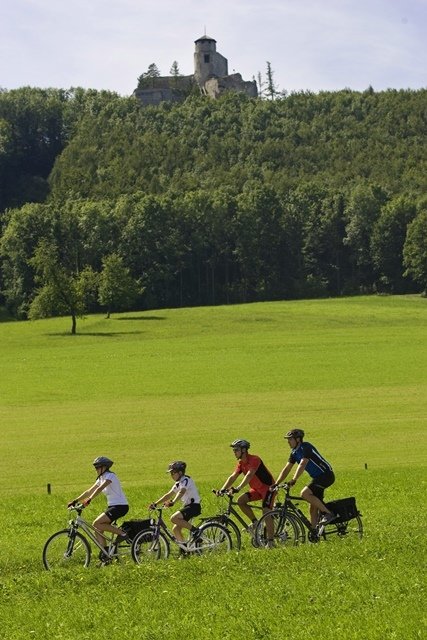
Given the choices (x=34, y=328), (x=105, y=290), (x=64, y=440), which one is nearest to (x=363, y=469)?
(x=64, y=440)

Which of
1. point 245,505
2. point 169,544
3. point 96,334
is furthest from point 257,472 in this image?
point 96,334

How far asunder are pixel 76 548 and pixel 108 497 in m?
1.13

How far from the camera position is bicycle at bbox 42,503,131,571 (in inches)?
770

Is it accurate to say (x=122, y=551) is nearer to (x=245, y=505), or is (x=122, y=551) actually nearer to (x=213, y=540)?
(x=213, y=540)

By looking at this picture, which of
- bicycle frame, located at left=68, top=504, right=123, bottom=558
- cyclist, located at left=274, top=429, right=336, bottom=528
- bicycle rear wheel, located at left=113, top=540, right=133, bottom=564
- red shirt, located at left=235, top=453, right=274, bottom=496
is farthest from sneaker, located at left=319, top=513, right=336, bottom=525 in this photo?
bicycle frame, located at left=68, top=504, right=123, bottom=558

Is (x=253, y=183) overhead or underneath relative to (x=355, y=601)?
overhead

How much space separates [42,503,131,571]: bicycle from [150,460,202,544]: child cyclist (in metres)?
1.03

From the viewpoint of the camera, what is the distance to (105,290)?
→ 125 meters

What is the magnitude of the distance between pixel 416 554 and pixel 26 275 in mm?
134428

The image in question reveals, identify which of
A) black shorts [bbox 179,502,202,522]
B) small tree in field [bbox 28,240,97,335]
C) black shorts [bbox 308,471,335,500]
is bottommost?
black shorts [bbox 179,502,202,522]

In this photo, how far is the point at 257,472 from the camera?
21.0 m

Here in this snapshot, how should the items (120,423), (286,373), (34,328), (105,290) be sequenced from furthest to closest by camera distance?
(105,290), (34,328), (286,373), (120,423)

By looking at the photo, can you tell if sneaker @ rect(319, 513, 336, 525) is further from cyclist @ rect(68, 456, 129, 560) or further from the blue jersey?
cyclist @ rect(68, 456, 129, 560)

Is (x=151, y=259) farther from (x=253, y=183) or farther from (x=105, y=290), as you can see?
(x=253, y=183)
